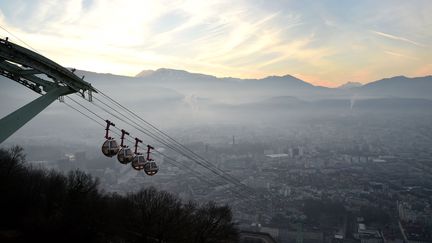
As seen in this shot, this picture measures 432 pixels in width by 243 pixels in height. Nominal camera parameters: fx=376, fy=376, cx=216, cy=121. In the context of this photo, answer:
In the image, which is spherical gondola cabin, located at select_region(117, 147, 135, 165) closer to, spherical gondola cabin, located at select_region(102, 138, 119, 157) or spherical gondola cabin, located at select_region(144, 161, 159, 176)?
spherical gondola cabin, located at select_region(102, 138, 119, 157)

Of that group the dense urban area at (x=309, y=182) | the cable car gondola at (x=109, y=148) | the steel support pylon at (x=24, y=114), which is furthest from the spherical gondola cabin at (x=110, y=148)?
the dense urban area at (x=309, y=182)

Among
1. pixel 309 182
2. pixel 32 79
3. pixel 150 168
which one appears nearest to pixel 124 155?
pixel 150 168

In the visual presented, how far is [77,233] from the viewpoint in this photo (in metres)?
14.4

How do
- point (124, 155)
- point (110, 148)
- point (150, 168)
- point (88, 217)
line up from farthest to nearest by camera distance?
point (88, 217) → point (150, 168) → point (124, 155) → point (110, 148)

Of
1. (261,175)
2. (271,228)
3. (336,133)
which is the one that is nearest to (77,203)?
(271,228)

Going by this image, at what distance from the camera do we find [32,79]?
955cm

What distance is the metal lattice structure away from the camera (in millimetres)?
8133

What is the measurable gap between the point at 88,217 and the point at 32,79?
7.51 meters

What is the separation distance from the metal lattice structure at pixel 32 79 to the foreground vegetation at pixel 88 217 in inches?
265

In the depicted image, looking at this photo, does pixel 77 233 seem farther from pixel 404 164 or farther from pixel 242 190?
pixel 404 164

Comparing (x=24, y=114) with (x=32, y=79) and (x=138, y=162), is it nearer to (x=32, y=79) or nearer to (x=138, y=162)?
(x=32, y=79)

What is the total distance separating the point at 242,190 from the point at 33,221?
39.0m

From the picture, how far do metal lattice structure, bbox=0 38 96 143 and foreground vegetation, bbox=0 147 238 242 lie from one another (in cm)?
673

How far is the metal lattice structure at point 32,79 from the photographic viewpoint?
8133 millimetres
